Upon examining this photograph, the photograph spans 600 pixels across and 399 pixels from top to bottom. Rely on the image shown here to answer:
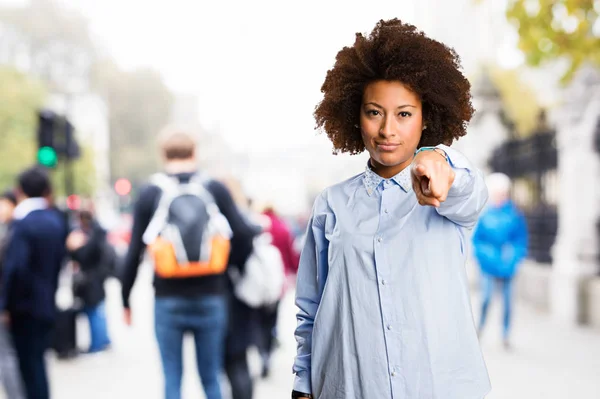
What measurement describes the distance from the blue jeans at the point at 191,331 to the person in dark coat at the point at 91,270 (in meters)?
5.22

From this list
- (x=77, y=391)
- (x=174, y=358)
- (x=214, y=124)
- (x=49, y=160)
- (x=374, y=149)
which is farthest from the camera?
(x=214, y=124)

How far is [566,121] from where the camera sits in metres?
11.4

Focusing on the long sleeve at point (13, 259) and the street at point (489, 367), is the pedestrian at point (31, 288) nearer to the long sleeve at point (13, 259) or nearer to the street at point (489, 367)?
the long sleeve at point (13, 259)

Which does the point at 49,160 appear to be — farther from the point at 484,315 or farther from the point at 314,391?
the point at 314,391

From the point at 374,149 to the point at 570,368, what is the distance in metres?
6.10

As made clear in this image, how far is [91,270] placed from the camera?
9.46m

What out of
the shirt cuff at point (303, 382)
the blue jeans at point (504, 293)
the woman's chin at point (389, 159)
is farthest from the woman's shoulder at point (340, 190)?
the blue jeans at point (504, 293)

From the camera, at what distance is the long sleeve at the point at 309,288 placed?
2486 millimetres

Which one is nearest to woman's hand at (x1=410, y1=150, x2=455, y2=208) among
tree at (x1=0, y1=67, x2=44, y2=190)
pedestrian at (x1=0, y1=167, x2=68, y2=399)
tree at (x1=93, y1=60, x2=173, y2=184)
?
pedestrian at (x1=0, y1=167, x2=68, y2=399)

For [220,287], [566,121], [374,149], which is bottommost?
[220,287]

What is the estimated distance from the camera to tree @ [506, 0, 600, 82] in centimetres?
850

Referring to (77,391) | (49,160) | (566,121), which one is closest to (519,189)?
(566,121)

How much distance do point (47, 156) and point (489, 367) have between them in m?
5.71

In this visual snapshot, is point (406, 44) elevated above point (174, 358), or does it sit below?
above
